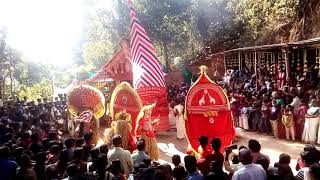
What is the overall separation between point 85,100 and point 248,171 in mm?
6403

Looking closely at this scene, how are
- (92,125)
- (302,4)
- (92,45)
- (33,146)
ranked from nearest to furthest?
1. (33,146)
2. (92,125)
3. (302,4)
4. (92,45)

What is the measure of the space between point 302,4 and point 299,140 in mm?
8206

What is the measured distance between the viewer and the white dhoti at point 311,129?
11977 millimetres

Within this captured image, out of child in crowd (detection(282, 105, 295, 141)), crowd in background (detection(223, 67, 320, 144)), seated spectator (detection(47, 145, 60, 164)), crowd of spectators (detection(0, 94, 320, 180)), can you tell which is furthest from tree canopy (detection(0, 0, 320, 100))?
seated spectator (detection(47, 145, 60, 164))

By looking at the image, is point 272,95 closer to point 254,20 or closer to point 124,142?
point 124,142

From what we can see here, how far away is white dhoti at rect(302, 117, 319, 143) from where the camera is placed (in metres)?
12.0

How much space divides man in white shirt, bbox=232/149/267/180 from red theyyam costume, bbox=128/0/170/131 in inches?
352

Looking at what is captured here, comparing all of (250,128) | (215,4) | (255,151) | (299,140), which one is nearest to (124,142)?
(255,151)

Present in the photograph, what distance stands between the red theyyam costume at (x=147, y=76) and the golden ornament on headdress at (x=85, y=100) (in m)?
3.32

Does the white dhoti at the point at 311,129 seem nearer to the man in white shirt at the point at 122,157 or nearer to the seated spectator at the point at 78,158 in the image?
the man in white shirt at the point at 122,157

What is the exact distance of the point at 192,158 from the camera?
5.57m

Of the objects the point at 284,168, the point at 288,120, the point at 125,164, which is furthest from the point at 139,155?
the point at 288,120

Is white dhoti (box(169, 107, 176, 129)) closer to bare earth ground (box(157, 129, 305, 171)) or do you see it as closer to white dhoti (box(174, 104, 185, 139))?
bare earth ground (box(157, 129, 305, 171))

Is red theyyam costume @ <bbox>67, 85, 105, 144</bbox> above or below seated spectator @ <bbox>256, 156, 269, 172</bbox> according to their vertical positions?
Answer: above
